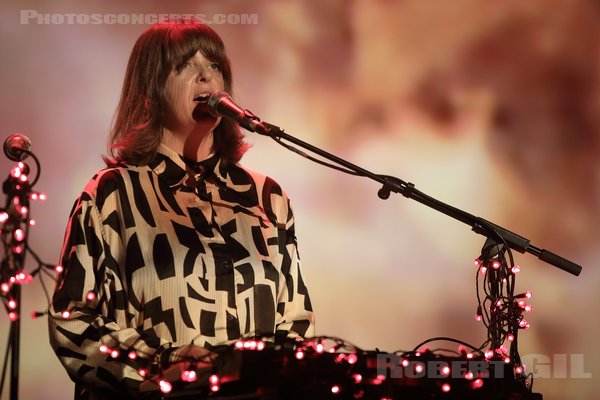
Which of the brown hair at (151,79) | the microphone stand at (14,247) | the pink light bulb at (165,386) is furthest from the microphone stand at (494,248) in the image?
the pink light bulb at (165,386)

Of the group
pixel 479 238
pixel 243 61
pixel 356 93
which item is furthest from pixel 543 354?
pixel 243 61

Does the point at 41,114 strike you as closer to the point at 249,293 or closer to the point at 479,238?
the point at 249,293

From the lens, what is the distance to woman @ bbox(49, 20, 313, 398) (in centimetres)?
200

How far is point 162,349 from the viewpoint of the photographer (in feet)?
6.06

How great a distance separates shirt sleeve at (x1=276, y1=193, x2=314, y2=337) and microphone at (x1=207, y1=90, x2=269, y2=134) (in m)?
0.54

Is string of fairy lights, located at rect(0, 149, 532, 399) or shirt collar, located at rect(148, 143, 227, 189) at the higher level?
shirt collar, located at rect(148, 143, 227, 189)

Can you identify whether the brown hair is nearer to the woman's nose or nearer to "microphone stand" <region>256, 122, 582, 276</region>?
the woman's nose

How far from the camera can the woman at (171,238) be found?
200cm

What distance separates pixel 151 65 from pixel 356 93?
4.31 ft

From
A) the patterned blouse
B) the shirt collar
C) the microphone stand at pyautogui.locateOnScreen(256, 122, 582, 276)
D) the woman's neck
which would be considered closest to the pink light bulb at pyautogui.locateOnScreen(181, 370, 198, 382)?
the patterned blouse

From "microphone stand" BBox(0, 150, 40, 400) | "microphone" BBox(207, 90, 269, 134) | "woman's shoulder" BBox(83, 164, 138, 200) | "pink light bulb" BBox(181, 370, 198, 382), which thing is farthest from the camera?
"woman's shoulder" BBox(83, 164, 138, 200)

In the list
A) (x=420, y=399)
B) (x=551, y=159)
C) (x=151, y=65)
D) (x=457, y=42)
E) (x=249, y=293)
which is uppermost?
(x=457, y=42)

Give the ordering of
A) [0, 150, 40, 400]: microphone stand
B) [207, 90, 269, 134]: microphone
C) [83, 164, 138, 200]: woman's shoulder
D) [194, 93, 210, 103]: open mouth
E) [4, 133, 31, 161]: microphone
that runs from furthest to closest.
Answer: [194, 93, 210, 103]: open mouth → [83, 164, 138, 200]: woman's shoulder → [207, 90, 269, 134]: microphone → [4, 133, 31, 161]: microphone → [0, 150, 40, 400]: microphone stand

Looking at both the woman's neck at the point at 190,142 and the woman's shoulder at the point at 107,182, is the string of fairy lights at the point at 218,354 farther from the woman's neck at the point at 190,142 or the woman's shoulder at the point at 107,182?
the woman's neck at the point at 190,142
